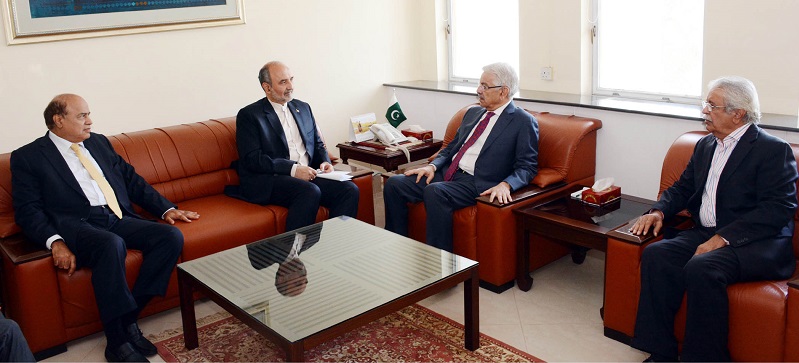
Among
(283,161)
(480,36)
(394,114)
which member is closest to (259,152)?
(283,161)

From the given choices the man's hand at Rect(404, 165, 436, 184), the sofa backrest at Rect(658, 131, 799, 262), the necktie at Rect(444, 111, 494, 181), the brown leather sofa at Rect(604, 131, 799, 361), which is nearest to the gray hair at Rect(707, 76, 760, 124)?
the brown leather sofa at Rect(604, 131, 799, 361)

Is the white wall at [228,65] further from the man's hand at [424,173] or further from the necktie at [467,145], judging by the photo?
the necktie at [467,145]

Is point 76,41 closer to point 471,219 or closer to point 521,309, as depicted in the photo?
point 471,219

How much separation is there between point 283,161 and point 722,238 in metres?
2.47

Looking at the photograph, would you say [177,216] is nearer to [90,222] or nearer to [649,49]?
[90,222]

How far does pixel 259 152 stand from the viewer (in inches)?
171

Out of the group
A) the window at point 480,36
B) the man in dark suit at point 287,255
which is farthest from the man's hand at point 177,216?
the window at point 480,36

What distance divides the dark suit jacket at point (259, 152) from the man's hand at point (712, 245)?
2341 millimetres

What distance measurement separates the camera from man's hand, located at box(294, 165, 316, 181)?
4.28m

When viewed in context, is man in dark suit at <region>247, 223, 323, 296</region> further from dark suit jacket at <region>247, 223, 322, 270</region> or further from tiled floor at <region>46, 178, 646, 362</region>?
tiled floor at <region>46, 178, 646, 362</region>

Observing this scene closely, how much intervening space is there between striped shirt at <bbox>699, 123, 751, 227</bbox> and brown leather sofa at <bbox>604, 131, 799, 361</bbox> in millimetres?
234

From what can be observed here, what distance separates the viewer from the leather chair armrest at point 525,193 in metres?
3.79

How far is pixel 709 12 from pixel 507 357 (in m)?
2.19

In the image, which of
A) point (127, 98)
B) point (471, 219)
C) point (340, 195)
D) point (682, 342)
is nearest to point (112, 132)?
point (127, 98)
